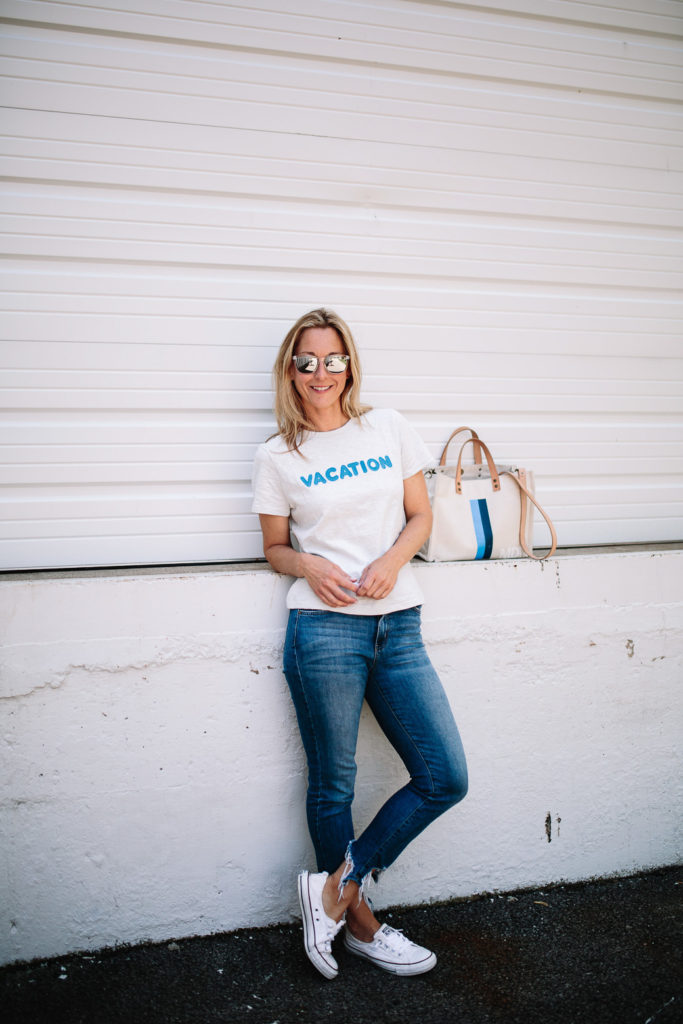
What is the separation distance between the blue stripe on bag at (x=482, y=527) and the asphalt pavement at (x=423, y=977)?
146 centimetres

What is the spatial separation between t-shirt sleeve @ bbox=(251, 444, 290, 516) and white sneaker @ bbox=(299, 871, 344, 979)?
1.30 m

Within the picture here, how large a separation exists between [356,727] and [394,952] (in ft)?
2.64

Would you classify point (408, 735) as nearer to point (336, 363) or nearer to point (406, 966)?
point (406, 966)

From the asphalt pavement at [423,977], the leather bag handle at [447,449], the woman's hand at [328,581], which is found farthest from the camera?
the leather bag handle at [447,449]

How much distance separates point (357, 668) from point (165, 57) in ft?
7.94

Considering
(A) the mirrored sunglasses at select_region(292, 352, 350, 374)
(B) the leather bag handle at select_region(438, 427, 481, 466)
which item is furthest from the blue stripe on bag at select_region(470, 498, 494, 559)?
(A) the mirrored sunglasses at select_region(292, 352, 350, 374)

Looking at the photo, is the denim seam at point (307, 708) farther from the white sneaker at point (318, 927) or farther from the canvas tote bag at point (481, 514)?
the canvas tote bag at point (481, 514)

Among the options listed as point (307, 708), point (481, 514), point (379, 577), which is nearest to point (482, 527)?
point (481, 514)

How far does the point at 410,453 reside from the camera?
2641mm

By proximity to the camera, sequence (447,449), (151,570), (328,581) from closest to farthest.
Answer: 1. (328,581)
2. (151,570)
3. (447,449)

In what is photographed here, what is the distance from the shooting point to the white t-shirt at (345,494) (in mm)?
2518

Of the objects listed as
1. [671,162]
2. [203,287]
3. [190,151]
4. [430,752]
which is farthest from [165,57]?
[430,752]

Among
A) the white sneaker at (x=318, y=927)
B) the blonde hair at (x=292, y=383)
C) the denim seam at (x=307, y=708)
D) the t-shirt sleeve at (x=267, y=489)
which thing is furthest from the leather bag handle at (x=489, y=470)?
the white sneaker at (x=318, y=927)

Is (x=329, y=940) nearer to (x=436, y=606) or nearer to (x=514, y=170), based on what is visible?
(x=436, y=606)
